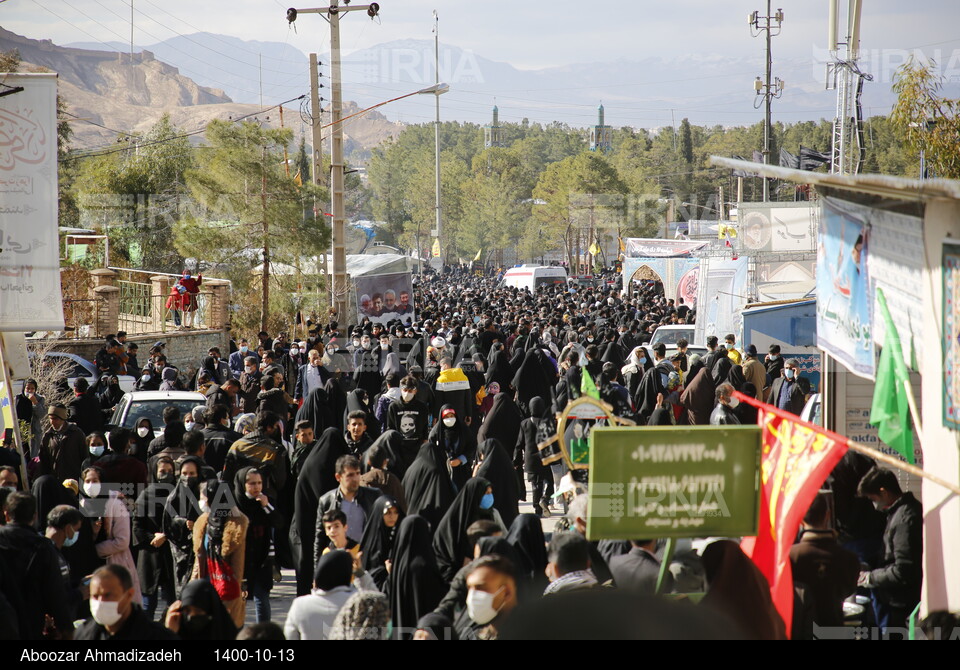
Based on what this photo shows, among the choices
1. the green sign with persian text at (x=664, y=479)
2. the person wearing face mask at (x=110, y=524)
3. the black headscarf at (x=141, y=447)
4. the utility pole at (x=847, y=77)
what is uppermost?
the utility pole at (x=847, y=77)

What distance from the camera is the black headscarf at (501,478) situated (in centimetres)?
733

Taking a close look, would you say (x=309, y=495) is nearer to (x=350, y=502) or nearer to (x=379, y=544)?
(x=350, y=502)

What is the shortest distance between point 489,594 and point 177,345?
19.0 meters

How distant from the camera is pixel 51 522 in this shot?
19.0 ft

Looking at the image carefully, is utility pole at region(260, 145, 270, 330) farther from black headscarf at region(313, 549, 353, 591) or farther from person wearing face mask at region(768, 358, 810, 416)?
black headscarf at region(313, 549, 353, 591)

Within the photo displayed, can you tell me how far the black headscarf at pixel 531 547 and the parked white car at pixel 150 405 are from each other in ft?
20.8

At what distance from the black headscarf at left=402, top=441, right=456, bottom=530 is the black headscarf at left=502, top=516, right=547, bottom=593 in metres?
1.40

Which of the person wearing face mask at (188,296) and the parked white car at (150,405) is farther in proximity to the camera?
the person wearing face mask at (188,296)

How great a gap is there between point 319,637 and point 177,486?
2.40 meters

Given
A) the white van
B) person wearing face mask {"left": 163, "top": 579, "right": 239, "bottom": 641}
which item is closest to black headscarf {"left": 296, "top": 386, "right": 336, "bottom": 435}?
person wearing face mask {"left": 163, "top": 579, "right": 239, "bottom": 641}

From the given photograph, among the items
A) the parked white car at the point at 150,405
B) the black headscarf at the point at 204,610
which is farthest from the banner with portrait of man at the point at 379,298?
the black headscarf at the point at 204,610

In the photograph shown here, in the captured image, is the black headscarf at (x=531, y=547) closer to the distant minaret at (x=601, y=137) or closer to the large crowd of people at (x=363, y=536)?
the large crowd of people at (x=363, y=536)

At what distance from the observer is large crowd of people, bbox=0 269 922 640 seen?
4316mm

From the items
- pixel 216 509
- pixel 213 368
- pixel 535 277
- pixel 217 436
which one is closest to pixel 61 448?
pixel 217 436
